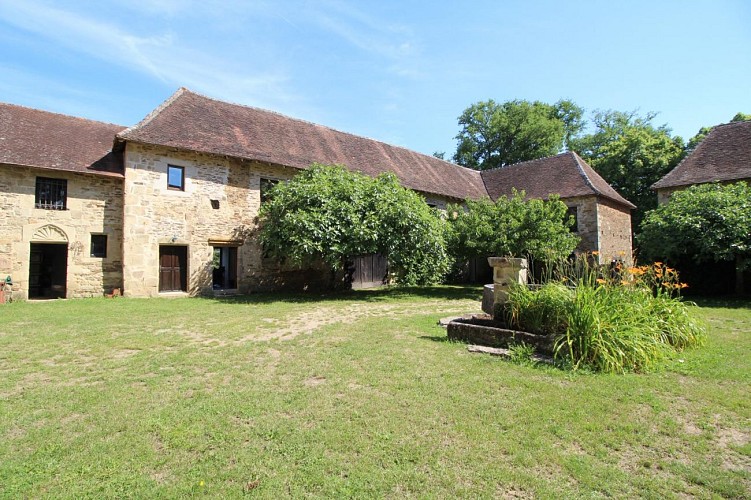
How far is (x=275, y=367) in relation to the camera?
5.05 metres

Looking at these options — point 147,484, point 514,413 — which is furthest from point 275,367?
point 514,413

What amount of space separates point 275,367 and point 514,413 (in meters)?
3.02

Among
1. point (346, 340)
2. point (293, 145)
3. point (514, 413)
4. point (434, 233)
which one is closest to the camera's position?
point (514, 413)

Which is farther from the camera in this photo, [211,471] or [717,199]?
[717,199]

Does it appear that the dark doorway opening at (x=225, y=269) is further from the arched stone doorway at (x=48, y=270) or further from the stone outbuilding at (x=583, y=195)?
the stone outbuilding at (x=583, y=195)

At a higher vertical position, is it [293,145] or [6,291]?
[293,145]

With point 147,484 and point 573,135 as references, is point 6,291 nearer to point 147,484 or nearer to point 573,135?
point 147,484

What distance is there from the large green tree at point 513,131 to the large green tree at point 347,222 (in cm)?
2352

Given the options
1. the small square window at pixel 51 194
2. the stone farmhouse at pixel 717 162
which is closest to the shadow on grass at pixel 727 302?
the stone farmhouse at pixel 717 162

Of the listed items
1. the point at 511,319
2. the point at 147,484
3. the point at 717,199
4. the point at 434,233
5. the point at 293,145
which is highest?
the point at 293,145

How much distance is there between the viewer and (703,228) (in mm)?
12508

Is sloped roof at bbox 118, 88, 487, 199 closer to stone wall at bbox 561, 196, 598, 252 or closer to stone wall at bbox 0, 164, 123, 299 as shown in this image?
stone wall at bbox 0, 164, 123, 299

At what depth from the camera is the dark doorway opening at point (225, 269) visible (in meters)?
15.2

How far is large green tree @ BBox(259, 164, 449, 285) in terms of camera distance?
12.3 meters
